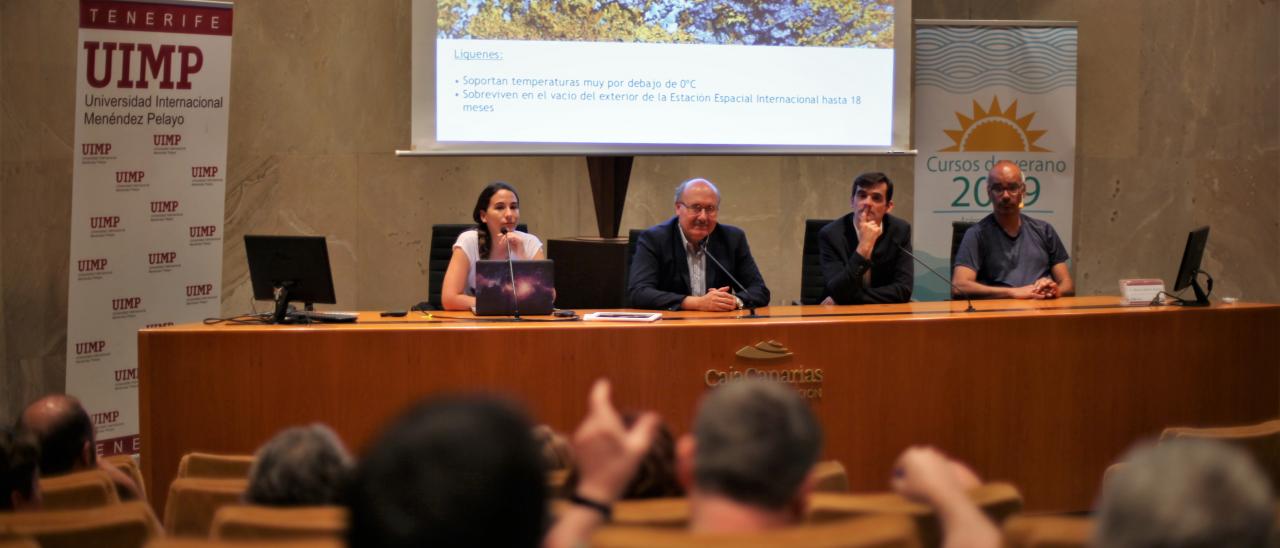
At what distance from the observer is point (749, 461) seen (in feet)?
4.85

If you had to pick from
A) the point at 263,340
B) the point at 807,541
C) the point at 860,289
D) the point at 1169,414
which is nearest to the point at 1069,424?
the point at 1169,414

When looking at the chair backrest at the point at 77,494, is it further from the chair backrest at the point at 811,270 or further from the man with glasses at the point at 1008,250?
the chair backrest at the point at 811,270

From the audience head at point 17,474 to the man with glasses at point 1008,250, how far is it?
3857 mm

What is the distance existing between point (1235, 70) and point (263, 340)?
21.0 feet

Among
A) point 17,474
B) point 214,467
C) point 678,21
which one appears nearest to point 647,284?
point 678,21

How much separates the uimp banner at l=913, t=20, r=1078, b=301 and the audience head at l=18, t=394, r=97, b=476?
17.0ft

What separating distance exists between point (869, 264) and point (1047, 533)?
3233 millimetres

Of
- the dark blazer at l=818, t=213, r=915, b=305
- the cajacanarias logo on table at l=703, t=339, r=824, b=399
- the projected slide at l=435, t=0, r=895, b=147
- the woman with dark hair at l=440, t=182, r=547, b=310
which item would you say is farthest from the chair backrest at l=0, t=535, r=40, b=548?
the projected slide at l=435, t=0, r=895, b=147

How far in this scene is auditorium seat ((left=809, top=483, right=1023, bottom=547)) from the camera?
5.95 feet

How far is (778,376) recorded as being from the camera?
156 inches

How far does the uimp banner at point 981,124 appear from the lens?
22.5 ft

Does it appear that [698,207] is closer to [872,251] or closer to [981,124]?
[872,251]

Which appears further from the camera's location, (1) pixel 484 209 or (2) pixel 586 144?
(2) pixel 586 144

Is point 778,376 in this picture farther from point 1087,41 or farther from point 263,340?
point 1087,41
